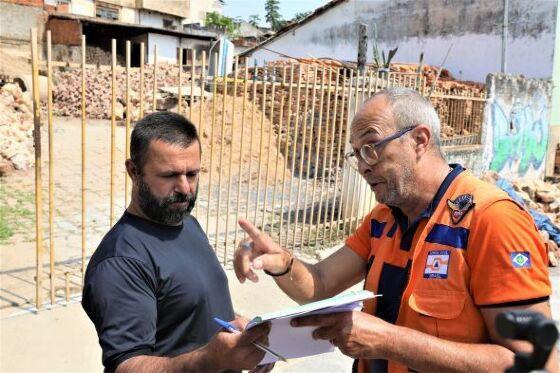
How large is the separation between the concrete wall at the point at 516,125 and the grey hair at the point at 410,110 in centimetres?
1092

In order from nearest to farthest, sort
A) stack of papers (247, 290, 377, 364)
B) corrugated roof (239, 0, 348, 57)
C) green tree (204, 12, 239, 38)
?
stack of papers (247, 290, 377, 364), corrugated roof (239, 0, 348, 57), green tree (204, 12, 239, 38)

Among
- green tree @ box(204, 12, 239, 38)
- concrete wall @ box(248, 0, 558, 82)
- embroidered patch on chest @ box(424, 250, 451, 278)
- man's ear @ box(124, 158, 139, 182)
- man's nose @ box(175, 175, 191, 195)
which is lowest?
embroidered patch on chest @ box(424, 250, 451, 278)

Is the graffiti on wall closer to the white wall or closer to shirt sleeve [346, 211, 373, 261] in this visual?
shirt sleeve [346, 211, 373, 261]

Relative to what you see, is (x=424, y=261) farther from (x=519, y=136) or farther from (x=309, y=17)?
(x=309, y=17)

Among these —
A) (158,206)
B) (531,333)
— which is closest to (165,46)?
(158,206)

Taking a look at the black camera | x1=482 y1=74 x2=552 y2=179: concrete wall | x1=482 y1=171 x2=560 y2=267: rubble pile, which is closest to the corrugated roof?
x1=482 y1=74 x2=552 y2=179: concrete wall

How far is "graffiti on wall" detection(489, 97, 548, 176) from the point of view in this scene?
12.2 metres

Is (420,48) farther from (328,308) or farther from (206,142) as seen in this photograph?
(328,308)

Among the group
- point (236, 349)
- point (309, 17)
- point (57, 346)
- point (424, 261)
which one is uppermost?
point (309, 17)

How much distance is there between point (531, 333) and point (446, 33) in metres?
19.5

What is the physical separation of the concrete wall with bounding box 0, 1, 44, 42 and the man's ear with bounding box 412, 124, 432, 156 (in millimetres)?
29024

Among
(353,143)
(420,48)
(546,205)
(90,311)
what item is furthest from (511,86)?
(90,311)

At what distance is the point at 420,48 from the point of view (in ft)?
63.0

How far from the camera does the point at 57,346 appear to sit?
379cm
